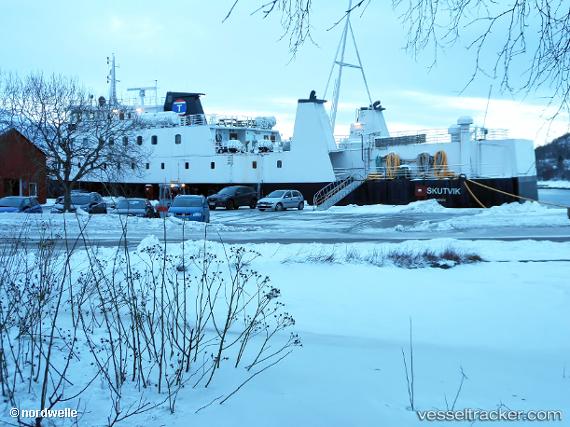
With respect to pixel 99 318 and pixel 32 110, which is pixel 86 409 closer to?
pixel 99 318

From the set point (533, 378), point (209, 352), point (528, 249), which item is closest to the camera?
point (533, 378)

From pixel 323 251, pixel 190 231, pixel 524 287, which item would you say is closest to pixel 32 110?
pixel 190 231

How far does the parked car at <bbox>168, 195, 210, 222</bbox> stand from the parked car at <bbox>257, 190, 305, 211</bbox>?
31.6 ft

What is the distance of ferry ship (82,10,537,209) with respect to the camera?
35.1 m

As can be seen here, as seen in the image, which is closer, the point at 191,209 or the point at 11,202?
the point at 191,209

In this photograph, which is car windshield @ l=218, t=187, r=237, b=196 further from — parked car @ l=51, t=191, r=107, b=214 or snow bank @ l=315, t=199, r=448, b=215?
parked car @ l=51, t=191, r=107, b=214

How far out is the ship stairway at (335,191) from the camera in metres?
36.8

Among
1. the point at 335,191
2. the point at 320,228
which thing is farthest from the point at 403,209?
the point at 320,228

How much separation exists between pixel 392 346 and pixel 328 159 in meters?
33.8

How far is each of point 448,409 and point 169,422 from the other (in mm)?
2043

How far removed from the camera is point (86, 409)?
412cm

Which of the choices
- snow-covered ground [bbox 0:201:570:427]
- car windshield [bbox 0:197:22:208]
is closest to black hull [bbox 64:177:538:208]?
car windshield [bbox 0:197:22:208]

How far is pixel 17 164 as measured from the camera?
35938 millimetres

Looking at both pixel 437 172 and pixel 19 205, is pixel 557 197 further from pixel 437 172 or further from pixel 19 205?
pixel 19 205
